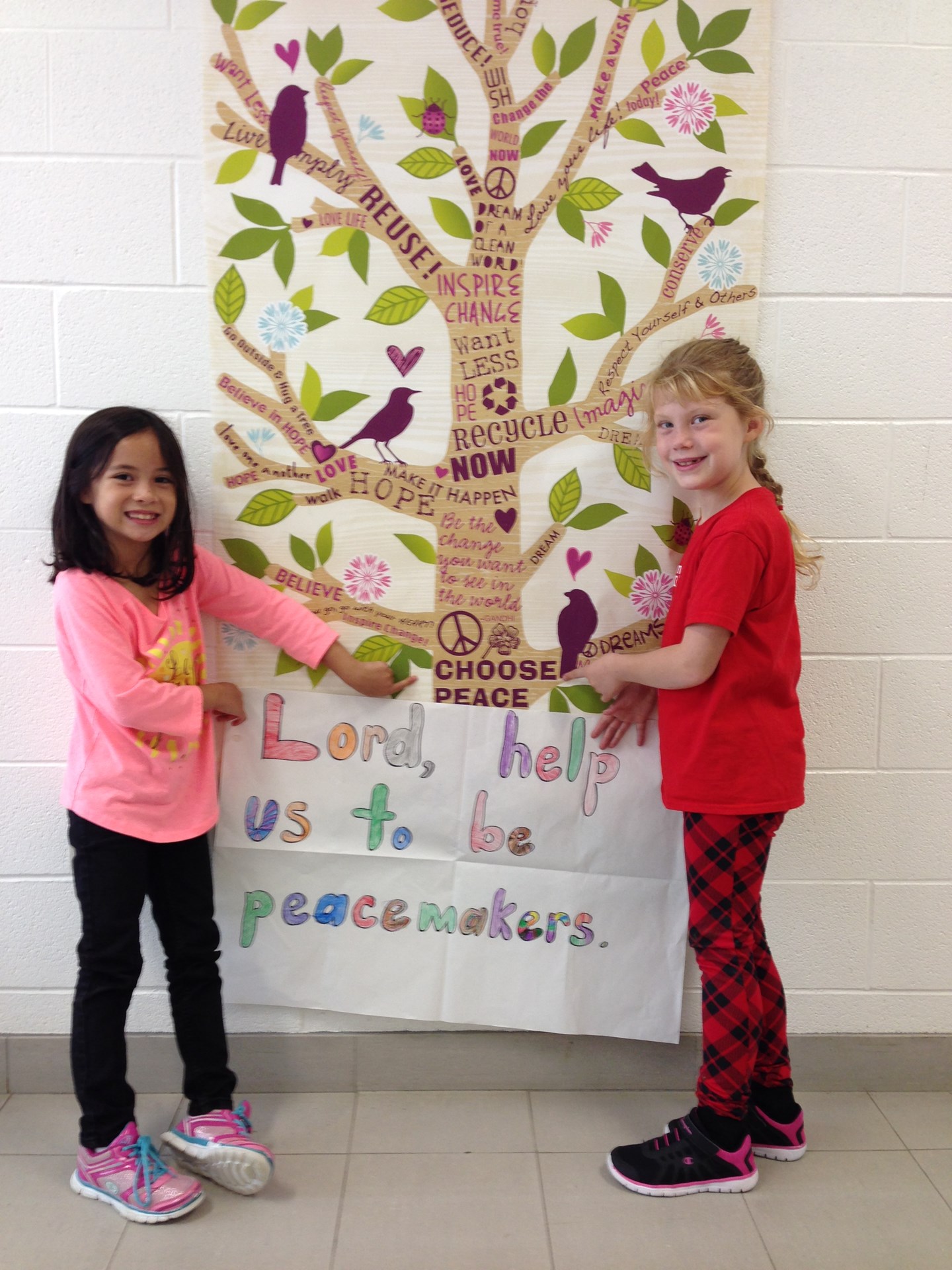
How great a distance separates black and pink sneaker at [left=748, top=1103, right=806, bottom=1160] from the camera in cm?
160

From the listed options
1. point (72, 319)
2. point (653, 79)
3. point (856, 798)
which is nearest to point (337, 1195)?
point (856, 798)

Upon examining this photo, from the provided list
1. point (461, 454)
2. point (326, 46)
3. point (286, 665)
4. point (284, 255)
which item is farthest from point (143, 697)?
point (326, 46)

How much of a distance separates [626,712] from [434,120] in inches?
40.8

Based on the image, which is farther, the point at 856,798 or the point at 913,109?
the point at 856,798

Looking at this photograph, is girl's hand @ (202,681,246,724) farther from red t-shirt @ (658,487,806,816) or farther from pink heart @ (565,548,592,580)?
red t-shirt @ (658,487,806,816)

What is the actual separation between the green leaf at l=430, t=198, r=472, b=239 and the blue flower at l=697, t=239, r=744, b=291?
0.39m

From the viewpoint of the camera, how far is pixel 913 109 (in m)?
1.57

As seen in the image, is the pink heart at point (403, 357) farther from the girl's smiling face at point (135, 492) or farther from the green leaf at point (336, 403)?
the girl's smiling face at point (135, 492)

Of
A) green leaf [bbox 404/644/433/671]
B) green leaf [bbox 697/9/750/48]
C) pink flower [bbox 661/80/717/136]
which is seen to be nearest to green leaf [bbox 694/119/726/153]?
pink flower [bbox 661/80/717/136]

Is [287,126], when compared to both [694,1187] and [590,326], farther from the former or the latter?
[694,1187]

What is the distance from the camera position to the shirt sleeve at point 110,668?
1.43 metres

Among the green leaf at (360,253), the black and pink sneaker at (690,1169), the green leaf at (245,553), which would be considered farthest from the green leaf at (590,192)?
the black and pink sneaker at (690,1169)

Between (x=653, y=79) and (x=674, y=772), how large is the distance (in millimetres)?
1127

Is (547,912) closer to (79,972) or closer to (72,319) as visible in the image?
(79,972)
